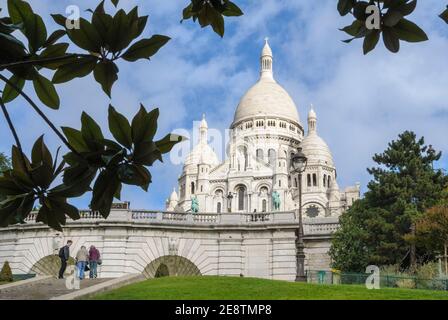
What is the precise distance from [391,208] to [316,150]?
2271 inches

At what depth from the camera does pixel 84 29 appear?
1.81 metres

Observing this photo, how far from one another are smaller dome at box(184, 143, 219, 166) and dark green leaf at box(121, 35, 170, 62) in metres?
84.8

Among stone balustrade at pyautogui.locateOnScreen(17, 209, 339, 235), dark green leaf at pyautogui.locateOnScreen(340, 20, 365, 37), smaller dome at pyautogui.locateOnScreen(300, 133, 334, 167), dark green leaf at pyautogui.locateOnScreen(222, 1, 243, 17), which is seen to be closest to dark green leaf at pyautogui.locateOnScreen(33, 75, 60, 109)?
dark green leaf at pyautogui.locateOnScreen(222, 1, 243, 17)

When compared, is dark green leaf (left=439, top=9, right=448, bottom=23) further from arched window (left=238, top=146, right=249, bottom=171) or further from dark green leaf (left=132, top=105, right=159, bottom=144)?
arched window (left=238, top=146, right=249, bottom=171)

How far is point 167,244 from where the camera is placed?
26.7 m

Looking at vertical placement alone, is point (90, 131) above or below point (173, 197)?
below

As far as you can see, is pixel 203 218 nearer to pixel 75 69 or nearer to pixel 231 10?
pixel 231 10

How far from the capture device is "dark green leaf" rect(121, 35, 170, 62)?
1828 mm

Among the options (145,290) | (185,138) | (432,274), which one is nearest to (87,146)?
(185,138)

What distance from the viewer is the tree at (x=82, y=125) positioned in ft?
5.68

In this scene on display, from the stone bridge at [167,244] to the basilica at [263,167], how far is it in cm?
4797

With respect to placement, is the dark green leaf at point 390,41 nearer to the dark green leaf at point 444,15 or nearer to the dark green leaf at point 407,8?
the dark green leaf at point 407,8

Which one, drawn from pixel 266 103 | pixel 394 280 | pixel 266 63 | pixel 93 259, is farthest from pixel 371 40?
pixel 266 63

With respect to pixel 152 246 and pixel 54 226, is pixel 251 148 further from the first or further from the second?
pixel 54 226
